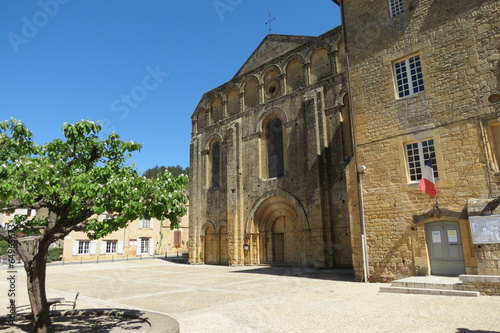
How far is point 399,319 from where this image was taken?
6.57m

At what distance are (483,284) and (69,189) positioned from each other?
9.07 metres

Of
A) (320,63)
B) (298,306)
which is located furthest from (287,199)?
(298,306)

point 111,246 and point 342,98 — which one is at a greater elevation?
point 342,98

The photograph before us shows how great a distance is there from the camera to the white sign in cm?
896

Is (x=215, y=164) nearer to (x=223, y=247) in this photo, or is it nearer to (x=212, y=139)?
(x=212, y=139)

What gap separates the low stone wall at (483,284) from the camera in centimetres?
826

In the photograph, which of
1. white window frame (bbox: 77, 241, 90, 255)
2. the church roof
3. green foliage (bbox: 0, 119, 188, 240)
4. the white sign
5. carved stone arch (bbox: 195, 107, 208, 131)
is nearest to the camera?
green foliage (bbox: 0, 119, 188, 240)

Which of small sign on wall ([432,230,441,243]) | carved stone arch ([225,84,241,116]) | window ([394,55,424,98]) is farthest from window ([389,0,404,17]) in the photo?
carved stone arch ([225,84,241,116])

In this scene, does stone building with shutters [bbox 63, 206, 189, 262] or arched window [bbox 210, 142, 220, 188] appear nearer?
arched window [bbox 210, 142, 220, 188]

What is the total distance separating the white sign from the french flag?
1209mm

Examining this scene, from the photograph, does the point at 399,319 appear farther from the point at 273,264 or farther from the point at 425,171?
the point at 273,264

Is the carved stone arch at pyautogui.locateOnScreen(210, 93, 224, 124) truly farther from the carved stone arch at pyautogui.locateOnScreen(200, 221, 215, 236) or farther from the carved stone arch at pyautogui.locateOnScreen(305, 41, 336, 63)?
the carved stone arch at pyautogui.locateOnScreen(305, 41, 336, 63)

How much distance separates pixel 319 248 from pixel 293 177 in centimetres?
423

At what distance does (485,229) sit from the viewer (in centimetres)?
913
